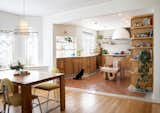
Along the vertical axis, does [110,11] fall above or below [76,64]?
above

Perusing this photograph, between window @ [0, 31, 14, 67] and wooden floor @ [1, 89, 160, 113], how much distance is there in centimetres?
235

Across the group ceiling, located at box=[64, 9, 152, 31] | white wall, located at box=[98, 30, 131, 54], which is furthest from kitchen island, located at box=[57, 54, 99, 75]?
white wall, located at box=[98, 30, 131, 54]

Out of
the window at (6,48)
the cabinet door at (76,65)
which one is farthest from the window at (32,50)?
the cabinet door at (76,65)

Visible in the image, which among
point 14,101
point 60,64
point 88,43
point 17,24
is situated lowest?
point 14,101

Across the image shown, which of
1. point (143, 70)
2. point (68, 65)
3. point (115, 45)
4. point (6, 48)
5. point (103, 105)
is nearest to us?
point (103, 105)

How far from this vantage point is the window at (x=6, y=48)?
513 cm

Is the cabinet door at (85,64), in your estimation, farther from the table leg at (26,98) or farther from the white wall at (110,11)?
the table leg at (26,98)

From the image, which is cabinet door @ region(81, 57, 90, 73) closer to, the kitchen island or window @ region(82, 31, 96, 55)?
the kitchen island

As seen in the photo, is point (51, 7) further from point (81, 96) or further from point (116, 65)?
point (116, 65)

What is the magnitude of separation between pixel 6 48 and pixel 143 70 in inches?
181

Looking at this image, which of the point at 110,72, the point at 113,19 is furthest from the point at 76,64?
the point at 113,19

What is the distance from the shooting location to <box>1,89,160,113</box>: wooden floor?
329 centimetres

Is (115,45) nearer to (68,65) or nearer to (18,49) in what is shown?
(68,65)

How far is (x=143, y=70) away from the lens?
15.2 ft
